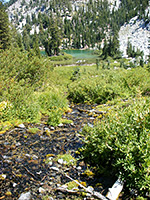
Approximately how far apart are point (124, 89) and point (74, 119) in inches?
225

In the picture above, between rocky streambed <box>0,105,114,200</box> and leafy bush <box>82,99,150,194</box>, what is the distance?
531mm

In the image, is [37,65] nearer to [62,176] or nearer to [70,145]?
[70,145]

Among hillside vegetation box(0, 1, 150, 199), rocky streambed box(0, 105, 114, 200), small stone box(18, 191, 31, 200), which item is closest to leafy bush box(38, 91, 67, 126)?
hillside vegetation box(0, 1, 150, 199)

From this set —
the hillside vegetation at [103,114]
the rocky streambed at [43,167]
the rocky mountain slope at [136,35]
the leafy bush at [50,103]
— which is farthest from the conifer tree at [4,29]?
the rocky mountain slope at [136,35]

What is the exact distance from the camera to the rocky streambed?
4.46 metres

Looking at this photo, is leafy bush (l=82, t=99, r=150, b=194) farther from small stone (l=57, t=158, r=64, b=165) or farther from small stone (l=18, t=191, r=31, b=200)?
small stone (l=18, t=191, r=31, b=200)

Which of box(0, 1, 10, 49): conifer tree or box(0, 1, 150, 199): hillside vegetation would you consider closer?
box(0, 1, 150, 199): hillside vegetation

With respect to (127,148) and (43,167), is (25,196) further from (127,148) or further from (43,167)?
(127,148)

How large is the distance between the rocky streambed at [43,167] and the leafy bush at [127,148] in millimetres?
531

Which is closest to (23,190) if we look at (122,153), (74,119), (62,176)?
(62,176)

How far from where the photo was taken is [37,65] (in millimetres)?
15383

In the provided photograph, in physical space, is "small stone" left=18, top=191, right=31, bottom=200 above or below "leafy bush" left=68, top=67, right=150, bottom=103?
below

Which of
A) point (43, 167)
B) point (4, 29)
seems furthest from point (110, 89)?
point (4, 29)

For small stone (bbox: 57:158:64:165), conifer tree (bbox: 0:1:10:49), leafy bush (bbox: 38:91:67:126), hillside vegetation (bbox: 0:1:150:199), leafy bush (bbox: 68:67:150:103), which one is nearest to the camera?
hillside vegetation (bbox: 0:1:150:199)
